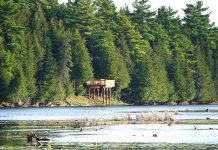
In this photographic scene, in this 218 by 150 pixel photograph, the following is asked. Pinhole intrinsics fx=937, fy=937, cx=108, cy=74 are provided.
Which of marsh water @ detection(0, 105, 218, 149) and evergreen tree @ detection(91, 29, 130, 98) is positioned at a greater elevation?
evergreen tree @ detection(91, 29, 130, 98)

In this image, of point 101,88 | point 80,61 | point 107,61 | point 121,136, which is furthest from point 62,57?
→ point 121,136

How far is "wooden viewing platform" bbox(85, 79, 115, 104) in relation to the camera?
150250 millimetres

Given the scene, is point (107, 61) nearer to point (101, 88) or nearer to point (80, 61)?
point (101, 88)

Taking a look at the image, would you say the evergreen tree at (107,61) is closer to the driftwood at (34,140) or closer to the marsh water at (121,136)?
the marsh water at (121,136)

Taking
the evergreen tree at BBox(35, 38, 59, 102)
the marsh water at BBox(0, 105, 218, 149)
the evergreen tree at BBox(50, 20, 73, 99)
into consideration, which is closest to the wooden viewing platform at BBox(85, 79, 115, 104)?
the evergreen tree at BBox(50, 20, 73, 99)

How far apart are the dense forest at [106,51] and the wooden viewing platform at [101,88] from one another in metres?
1.47

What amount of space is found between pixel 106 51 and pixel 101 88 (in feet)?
22.8

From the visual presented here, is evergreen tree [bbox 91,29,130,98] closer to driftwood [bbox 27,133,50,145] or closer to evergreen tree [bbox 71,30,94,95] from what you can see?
evergreen tree [bbox 71,30,94,95]

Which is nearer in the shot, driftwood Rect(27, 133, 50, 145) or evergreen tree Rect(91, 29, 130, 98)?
driftwood Rect(27, 133, 50, 145)

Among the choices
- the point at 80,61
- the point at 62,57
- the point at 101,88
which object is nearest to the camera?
the point at 62,57

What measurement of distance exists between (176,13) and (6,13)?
171ft

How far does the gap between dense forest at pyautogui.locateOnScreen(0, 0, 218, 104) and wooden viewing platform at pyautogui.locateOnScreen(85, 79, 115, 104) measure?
1.47 metres

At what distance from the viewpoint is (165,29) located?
180m

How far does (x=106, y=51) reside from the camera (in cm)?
15412
